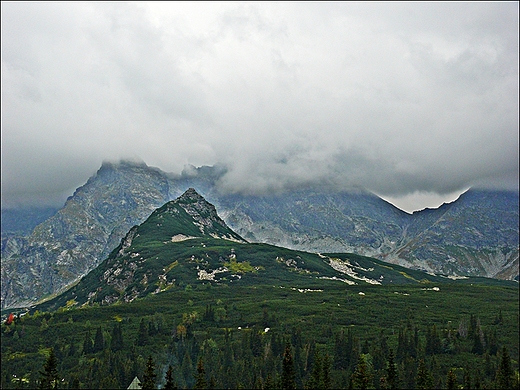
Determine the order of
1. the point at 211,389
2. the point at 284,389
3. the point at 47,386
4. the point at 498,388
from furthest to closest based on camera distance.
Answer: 1. the point at 498,388
2. the point at 211,389
3. the point at 284,389
4. the point at 47,386

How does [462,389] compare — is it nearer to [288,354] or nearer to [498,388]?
[498,388]

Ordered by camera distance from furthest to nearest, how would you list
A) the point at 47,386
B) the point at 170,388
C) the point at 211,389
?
1. the point at 211,389
2. the point at 47,386
3. the point at 170,388

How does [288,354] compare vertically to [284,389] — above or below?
above

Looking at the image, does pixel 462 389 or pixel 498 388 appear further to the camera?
pixel 462 389

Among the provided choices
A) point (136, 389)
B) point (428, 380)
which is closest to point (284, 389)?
point (428, 380)

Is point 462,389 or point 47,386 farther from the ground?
point 47,386

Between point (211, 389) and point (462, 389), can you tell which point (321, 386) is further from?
point (462, 389)

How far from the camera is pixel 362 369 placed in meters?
130

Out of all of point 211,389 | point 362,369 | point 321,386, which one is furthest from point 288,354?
point 211,389

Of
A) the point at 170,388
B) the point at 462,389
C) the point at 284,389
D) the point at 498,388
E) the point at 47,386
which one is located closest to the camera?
the point at 170,388

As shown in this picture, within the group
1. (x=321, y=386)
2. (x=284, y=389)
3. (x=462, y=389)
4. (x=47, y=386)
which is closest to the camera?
(x=47, y=386)

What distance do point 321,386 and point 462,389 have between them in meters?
71.5

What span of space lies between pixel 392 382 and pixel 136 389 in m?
96.8

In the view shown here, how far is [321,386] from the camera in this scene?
494 feet
